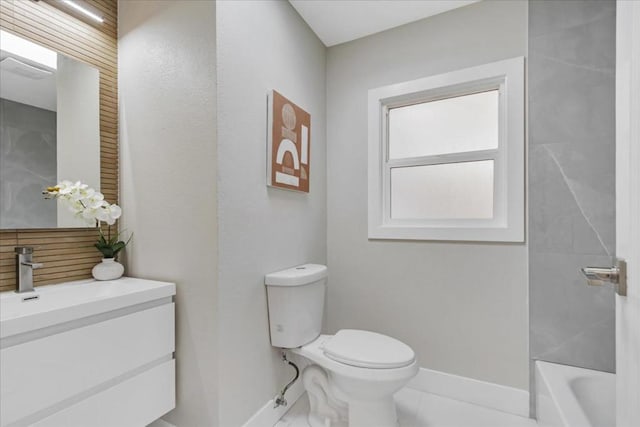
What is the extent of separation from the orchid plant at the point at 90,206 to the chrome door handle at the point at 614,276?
1823 millimetres

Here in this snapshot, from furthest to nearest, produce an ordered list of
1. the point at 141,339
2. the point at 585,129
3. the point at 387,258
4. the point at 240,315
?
the point at 387,258, the point at 585,129, the point at 240,315, the point at 141,339

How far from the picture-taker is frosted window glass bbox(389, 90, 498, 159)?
6.37 feet

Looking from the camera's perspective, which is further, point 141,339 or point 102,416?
point 141,339

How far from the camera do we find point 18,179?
1.29 meters

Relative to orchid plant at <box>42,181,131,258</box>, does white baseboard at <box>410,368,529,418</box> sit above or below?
below

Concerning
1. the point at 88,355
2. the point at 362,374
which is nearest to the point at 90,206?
the point at 88,355

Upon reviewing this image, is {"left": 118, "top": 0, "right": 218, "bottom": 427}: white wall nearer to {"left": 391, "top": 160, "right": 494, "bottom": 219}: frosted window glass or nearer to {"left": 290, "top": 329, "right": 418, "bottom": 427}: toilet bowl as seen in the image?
{"left": 290, "top": 329, "right": 418, "bottom": 427}: toilet bowl

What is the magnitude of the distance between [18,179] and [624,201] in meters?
2.04

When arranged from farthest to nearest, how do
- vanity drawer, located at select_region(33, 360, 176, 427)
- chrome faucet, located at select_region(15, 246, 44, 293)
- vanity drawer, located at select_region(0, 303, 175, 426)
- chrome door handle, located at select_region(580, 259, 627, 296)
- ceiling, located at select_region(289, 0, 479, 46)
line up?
ceiling, located at select_region(289, 0, 479, 46) → chrome faucet, located at select_region(15, 246, 44, 293) → vanity drawer, located at select_region(33, 360, 176, 427) → vanity drawer, located at select_region(0, 303, 175, 426) → chrome door handle, located at select_region(580, 259, 627, 296)

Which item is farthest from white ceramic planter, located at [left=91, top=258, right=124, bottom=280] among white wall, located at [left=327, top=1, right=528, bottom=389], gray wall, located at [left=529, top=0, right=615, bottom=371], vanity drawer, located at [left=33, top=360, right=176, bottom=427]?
gray wall, located at [left=529, top=0, right=615, bottom=371]

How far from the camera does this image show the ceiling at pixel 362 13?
6.15 feet

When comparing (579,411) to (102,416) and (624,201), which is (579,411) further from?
(102,416)

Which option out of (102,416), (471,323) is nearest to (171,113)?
(102,416)

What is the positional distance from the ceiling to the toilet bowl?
6.37 feet
